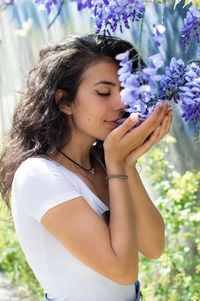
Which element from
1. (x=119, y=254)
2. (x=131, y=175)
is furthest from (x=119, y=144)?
(x=119, y=254)

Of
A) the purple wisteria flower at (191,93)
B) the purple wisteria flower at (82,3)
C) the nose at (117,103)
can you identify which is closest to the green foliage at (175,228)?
the nose at (117,103)

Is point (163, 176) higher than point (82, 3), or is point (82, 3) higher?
point (82, 3)

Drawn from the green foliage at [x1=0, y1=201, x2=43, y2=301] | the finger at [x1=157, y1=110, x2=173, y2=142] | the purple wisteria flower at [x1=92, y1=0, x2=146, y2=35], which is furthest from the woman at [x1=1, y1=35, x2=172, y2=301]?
the green foliage at [x1=0, y1=201, x2=43, y2=301]

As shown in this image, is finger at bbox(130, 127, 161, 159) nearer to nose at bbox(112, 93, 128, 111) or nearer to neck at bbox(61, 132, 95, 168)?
nose at bbox(112, 93, 128, 111)

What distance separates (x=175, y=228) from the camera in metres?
2.80

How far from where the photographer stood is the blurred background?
8.81ft

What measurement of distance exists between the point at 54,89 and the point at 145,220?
1.97ft

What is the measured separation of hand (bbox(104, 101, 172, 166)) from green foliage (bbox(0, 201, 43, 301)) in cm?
210

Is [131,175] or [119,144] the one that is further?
[131,175]

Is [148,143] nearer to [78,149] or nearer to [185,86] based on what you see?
[185,86]

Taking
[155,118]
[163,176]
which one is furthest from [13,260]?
[155,118]

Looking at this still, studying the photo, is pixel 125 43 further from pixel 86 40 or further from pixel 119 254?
pixel 119 254

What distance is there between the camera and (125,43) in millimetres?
1841

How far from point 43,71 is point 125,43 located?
0.33 m
